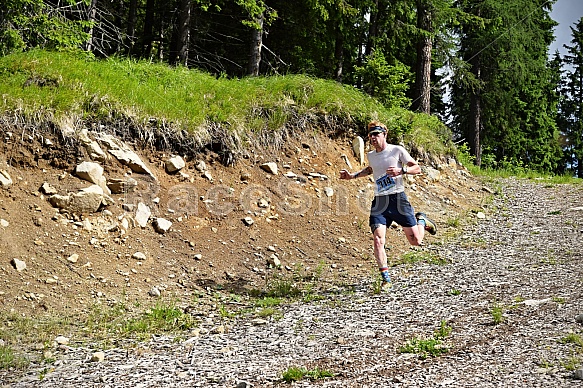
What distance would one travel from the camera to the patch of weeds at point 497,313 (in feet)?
17.7

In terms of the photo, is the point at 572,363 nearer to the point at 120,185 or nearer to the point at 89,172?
the point at 120,185

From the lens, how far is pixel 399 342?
5.17m

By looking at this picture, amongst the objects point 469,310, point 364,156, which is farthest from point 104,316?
point 364,156

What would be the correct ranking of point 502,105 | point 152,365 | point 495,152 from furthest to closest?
point 495,152
point 502,105
point 152,365

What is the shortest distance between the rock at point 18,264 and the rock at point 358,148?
24.6 feet

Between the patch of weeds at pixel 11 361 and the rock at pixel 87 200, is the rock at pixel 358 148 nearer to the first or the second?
the rock at pixel 87 200

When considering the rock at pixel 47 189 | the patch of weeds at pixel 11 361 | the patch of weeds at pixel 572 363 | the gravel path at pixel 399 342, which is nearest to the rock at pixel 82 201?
the rock at pixel 47 189

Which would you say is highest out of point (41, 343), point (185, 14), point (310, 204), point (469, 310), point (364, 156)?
point (185, 14)

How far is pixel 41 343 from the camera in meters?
5.73

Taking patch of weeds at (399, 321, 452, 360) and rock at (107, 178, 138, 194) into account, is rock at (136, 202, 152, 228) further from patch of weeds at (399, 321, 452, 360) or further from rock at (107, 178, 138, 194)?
patch of weeds at (399, 321, 452, 360)

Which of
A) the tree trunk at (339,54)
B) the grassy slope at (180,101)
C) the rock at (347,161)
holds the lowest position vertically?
the rock at (347,161)

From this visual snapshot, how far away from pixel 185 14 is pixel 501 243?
10.6 m

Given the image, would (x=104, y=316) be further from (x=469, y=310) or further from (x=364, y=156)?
(x=364, y=156)

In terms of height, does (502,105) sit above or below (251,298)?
above
